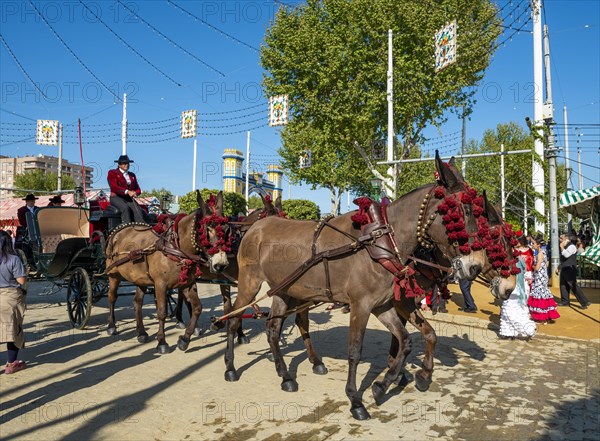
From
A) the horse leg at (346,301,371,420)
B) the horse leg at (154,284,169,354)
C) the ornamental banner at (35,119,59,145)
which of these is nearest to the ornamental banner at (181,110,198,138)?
the ornamental banner at (35,119,59,145)

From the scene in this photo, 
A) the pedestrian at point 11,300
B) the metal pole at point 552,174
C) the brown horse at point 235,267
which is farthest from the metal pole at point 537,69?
the pedestrian at point 11,300

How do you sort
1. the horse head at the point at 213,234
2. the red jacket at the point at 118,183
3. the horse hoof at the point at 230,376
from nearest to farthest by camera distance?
the horse hoof at the point at 230,376 < the horse head at the point at 213,234 < the red jacket at the point at 118,183

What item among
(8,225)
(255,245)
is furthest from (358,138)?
(8,225)

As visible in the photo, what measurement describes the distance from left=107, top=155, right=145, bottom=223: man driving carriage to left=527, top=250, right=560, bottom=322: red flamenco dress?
9.28 meters

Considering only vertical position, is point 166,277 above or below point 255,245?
below

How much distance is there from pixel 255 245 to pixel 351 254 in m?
1.76

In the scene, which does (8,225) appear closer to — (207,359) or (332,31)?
(332,31)

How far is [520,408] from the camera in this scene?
5340 millimetres

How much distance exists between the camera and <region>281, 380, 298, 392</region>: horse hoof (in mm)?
5941

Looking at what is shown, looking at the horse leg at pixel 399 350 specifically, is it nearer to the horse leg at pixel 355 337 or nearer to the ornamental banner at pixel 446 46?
the horse leg at pixel 355 337

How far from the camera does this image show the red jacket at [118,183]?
9.52 metres

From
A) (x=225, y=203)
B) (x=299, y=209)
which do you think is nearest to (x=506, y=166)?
(x=299, y=209)

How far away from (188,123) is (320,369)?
19.4 m

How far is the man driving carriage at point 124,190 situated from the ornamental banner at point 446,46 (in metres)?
12.2
